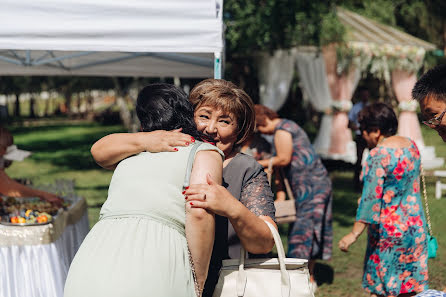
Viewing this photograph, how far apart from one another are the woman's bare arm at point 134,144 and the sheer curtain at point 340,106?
12179 mm

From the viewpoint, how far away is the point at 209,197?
5.18 feet

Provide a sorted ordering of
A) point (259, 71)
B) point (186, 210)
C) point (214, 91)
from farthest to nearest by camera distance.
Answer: point (259, 71) < point (214, 91) < point (186, 210)

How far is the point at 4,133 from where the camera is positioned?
4227 millimetres

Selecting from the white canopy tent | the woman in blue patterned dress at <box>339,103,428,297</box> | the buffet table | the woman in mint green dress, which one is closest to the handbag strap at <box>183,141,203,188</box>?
the woman in mint green dress

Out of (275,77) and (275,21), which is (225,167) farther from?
(275,77)

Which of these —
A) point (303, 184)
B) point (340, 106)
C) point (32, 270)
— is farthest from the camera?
point (340, 106)

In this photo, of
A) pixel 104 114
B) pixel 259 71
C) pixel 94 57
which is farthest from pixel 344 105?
pixel 104 114

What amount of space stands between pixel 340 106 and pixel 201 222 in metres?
12.7

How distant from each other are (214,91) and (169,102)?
30 cm

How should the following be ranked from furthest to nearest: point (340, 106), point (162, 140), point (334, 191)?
point (340, 106) → point (334, 191) → point (162, 140)

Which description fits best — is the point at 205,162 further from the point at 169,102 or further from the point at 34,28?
the point at 34,28

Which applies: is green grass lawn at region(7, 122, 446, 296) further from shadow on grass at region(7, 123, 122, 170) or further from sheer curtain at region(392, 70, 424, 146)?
sheer curtain at region(392, 70, 424, 146)

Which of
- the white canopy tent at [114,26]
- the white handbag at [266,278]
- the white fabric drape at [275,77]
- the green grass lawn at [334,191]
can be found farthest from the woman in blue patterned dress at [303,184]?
the white fabric drape at [275,77]

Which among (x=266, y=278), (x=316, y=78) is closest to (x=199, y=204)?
(x=266, y=278)
